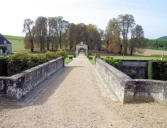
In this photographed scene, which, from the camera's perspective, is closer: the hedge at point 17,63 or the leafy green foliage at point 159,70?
the hedge at point 17,63

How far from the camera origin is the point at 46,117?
371cm

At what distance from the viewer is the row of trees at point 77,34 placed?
4284cm

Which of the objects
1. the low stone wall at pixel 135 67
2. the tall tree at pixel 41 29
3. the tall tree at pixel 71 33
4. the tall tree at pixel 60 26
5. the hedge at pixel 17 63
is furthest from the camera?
the tall tree at pixel 71 33

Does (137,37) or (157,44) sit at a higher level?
(157,44)

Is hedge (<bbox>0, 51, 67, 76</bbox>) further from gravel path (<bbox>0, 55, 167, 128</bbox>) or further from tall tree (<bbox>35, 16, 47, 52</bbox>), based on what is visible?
tall tree (<bbox>35, 16, 47, 52</bbox>)

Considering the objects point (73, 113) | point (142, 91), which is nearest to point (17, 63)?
point (73, 113)

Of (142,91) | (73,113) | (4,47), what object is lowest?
(73,113)

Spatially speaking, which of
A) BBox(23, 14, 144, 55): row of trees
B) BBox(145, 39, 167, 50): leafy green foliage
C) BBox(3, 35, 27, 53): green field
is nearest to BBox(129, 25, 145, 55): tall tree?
BBox(23, 14, 144, 55): row of trees

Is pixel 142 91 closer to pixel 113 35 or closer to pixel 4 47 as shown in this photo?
pixel 113 35

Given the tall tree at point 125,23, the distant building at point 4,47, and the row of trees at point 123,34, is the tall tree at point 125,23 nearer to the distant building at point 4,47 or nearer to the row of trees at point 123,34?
the row of trees at point 123,34

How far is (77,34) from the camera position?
4753cm

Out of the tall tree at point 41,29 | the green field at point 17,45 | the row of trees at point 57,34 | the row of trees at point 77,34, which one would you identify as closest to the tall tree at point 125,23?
the row of trees at point 77,34

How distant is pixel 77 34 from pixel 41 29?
12.2m

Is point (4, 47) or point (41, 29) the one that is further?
point (41, 29)
